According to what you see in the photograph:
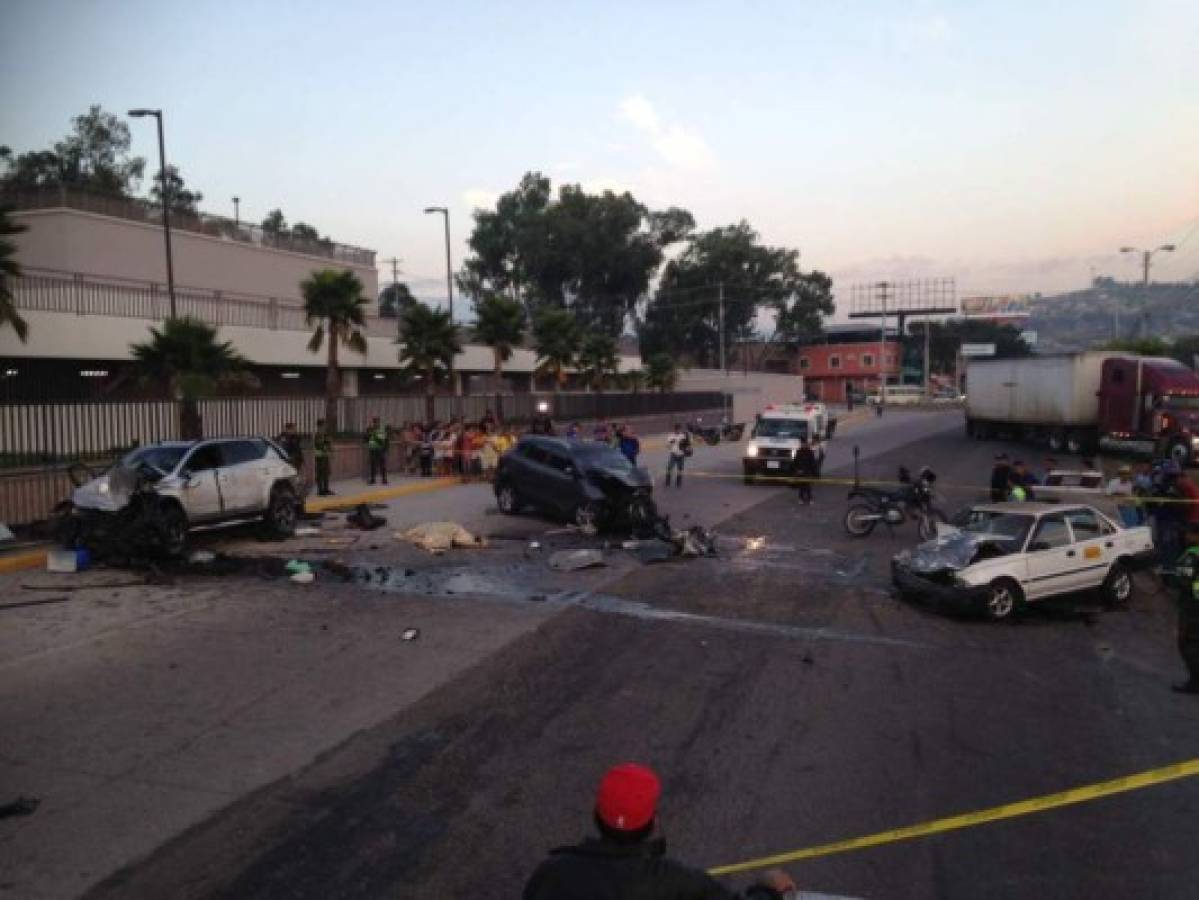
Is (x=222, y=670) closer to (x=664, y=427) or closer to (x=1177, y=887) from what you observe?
(x=1177, y=887)

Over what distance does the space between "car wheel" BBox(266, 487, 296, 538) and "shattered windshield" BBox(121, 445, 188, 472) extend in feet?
6.26

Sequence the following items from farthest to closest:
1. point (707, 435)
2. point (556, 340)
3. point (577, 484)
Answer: point (556, 340)
point (707, 435)
point (577, 484)

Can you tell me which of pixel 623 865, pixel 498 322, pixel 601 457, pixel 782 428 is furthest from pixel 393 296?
pixel 623 865

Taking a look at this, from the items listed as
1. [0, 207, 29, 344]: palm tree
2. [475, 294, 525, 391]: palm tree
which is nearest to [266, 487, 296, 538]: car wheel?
[0, 207, 29, 344]: palm tree

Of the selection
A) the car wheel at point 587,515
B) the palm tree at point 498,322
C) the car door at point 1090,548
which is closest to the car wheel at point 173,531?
the car wheel at point 587,515

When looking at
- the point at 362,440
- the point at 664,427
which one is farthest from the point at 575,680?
the point at 664,427

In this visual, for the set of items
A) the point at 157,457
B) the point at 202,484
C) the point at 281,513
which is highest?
the point at 157,457

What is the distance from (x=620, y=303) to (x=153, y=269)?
74106 millimetres

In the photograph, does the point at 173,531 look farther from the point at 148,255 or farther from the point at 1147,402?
the point at 1147,402

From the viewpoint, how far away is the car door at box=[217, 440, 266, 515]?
16266 mm

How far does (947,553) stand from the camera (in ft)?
39.0

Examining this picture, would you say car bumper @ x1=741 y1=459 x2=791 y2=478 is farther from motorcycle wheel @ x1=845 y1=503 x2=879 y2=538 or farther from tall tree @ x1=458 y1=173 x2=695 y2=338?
tall tree @ x1=458 y1=173 x2=695 y2=338

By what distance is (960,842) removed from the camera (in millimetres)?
5598

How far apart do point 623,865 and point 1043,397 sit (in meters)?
39.6
